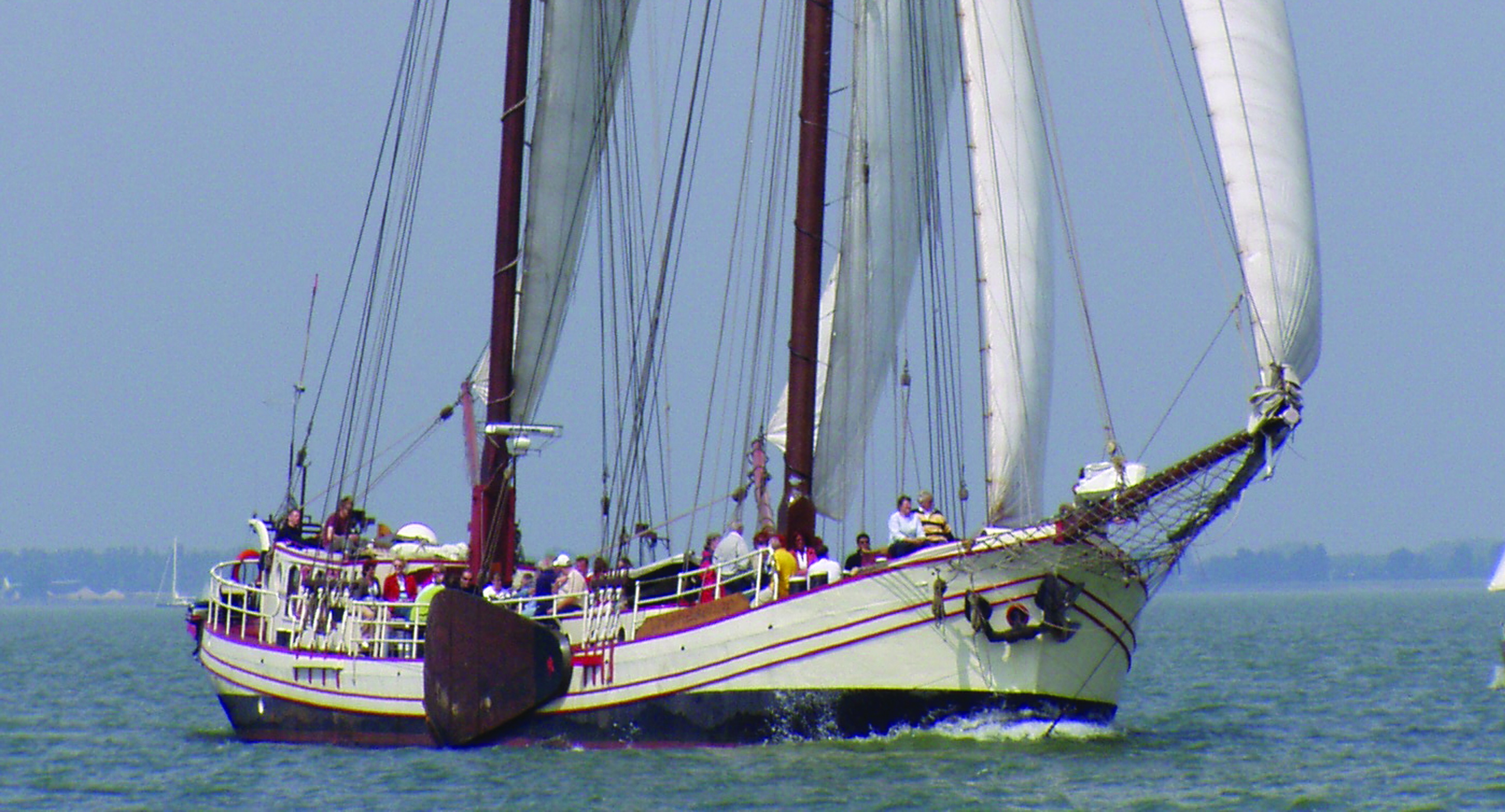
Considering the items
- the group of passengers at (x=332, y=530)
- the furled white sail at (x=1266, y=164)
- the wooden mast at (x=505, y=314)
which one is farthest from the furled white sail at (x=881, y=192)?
the furled white sail at (x=1266, y=164)

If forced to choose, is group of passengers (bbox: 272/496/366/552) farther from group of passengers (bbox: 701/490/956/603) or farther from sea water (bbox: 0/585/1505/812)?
group of passengers (bbox: 701/490/956/603)

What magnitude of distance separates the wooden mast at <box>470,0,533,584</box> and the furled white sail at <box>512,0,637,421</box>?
199 millimetres

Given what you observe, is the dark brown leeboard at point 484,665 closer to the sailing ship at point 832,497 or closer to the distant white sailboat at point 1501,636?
the sailing ship at point 832,497

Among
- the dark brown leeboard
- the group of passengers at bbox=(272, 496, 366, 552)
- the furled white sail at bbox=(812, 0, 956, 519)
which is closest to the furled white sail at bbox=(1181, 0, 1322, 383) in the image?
the furled white sail at bbox=(812, 0, 956, 519)

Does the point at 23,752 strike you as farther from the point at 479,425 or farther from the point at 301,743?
the point at 479,425

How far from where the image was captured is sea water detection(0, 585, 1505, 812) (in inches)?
910

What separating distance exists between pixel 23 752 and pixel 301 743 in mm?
4630

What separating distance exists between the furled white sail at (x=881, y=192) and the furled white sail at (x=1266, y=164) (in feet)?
34.6

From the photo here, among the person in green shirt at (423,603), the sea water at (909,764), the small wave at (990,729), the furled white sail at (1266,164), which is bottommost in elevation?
the sea water at (909,764)

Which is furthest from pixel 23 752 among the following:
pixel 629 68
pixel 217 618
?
pixel 629 68

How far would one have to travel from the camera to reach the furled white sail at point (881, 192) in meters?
33.1

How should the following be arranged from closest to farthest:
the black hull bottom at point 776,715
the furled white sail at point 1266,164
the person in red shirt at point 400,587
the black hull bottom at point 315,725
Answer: the furled white sail at point 1266,164 → the black hull bottom at point 776,715 → the black hull bottom at point 315,725 → the person in red shirt at point 400,587

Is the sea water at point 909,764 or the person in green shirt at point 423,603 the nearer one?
the sea water at point 909,764

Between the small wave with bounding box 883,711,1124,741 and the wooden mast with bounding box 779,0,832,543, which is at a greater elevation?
the wooden mast with bounding box 779,0,832,543
